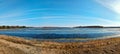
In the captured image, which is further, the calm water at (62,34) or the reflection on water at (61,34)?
the reflection on water at (61,34)

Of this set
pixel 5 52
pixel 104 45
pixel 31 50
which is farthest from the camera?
pixel 104 45

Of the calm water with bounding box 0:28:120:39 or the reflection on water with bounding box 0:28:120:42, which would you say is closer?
the calm water with bounding box 0:28:120:39

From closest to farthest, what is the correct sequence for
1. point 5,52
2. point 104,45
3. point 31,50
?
1. point 5,52
2. point 31,50
3. point 104,45

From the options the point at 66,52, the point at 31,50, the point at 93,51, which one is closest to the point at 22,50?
the point at 31,50

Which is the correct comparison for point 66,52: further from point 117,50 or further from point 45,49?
point 117,50

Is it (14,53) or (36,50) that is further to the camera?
(36,50)

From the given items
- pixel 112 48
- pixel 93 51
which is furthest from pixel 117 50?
pixel 93 51

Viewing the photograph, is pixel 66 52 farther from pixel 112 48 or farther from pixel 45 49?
pixel 112 48

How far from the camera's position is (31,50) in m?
19.8

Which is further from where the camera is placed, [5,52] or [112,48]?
[112,48]

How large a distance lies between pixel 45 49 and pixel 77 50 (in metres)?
2.71

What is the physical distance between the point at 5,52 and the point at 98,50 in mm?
7646

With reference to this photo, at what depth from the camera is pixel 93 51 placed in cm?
2005

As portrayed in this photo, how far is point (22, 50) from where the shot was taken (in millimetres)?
19344
